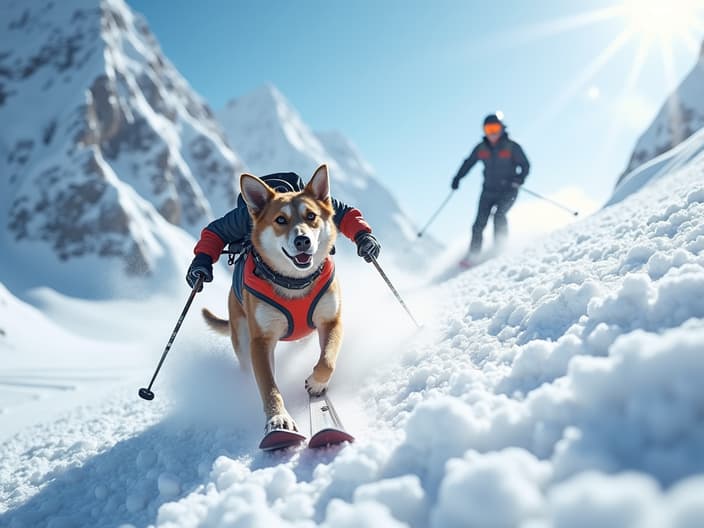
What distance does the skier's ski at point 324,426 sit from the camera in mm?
2293

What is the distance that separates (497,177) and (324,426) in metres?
7.71

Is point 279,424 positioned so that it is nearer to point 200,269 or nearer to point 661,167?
point 200,269

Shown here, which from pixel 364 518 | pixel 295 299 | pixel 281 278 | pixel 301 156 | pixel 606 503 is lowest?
pixel 606 503

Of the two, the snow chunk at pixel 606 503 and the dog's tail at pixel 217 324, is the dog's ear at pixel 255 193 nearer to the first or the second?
the dog's tail at pixel 217 324

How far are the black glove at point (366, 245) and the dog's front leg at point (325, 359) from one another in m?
0.84

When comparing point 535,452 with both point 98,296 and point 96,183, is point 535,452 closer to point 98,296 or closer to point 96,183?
point 98,296

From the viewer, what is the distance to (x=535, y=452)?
1393 millimetres

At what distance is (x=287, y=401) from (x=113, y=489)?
134 cm

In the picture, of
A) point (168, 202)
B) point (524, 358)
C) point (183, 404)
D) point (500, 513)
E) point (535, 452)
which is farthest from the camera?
point (168, 202)

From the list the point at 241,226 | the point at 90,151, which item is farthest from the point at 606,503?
the point at 90,151

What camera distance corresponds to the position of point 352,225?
4.41 m

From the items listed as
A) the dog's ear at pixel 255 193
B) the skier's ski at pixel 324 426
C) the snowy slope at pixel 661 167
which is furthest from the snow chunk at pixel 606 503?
the snowy slope at pixel 661 167

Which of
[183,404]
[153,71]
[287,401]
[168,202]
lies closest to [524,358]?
[287,401]

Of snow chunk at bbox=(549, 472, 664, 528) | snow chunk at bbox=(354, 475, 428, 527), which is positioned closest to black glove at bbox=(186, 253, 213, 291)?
snow chunk at bbox=(354, 475, 428, 527)
